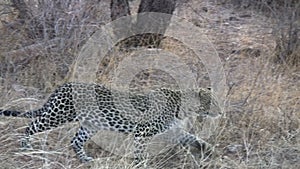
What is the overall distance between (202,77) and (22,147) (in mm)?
2668

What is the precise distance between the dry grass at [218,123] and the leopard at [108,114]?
114 mm

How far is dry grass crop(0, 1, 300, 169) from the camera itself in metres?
4.46

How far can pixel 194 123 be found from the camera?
496 centimetres

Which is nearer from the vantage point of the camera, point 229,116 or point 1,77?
point 229,116

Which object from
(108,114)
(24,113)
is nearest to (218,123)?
(108,114)

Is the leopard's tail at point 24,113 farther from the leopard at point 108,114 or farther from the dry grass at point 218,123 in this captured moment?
the dry grass at point 218,123

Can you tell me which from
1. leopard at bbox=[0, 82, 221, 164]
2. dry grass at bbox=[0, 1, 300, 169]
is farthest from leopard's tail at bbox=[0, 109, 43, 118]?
dry grass at bbox=[0, 1, 300, 169]

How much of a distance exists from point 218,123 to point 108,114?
3.32ft

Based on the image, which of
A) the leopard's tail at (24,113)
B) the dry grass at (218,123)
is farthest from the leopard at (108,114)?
the dry grass at (218,123)

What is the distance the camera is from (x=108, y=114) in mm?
4688

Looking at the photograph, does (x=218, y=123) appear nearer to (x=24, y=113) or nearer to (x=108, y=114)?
(x=108, y=114)

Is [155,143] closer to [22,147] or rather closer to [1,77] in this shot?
[22,147]

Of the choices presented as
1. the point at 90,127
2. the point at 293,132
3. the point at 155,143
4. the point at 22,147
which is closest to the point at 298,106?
the point at 293,132

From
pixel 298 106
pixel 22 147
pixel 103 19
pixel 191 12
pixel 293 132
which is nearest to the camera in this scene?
pixel 22 147
